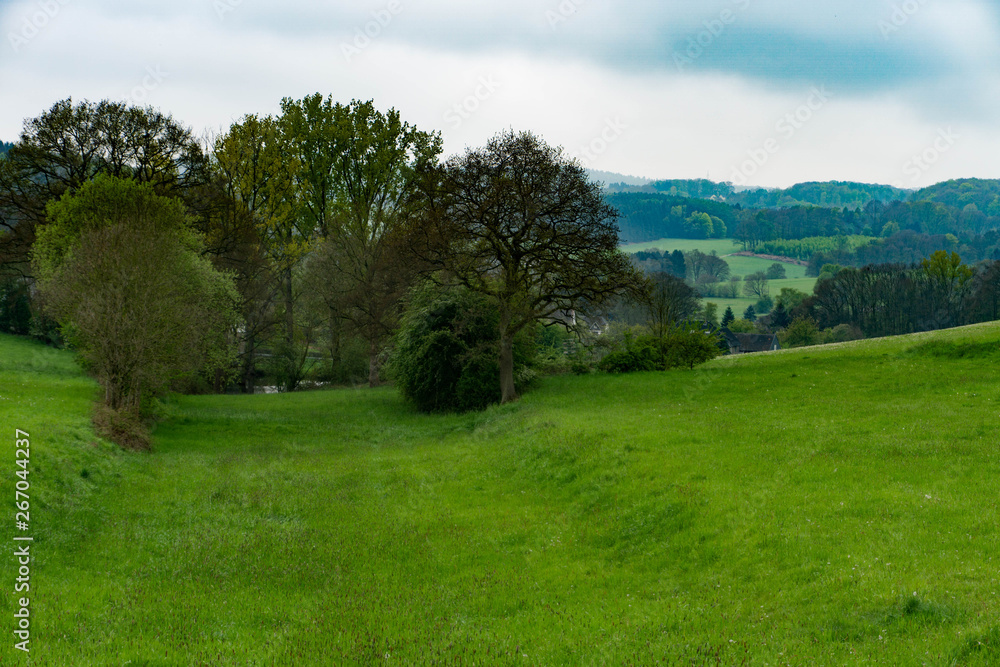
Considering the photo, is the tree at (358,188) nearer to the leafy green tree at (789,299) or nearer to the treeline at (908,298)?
the treeline at (908,298)

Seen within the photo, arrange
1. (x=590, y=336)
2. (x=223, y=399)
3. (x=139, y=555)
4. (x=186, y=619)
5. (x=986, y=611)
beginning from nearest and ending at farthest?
1. (x=986, y=611)
2. (x=186, y=619)
3. (x=139, y=555)
4. (x=590, y=336)
5. (x=223, y=399)

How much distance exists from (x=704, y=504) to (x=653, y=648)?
5.45 meters

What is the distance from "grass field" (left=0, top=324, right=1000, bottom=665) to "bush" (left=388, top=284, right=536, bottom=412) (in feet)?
34.9

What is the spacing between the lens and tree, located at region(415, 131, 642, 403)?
1292 inches

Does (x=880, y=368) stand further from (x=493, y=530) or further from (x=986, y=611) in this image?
(x=986, y=611)

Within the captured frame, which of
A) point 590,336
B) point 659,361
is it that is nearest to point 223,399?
point 590,336

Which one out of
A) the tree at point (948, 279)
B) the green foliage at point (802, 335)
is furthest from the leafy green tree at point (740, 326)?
the tree at point (948, 279)

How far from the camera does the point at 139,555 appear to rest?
13.5 metres

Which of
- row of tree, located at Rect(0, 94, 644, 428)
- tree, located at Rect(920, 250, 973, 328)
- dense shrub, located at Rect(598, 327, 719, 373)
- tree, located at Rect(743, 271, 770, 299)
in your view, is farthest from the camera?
tree, located at Rect(743, 271, 770, 299)

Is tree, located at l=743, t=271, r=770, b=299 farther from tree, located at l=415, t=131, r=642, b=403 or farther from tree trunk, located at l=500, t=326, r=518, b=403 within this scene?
tree trunk, located at l=500, t=326, r=518, b=403

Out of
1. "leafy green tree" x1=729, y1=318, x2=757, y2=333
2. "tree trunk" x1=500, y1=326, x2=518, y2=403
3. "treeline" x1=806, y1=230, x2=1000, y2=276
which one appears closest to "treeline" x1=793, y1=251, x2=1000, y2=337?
"leafy green tree" x1=729, y1=318, x2=757, y2=333

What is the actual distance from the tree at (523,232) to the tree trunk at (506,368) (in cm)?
5

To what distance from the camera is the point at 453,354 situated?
124 ft

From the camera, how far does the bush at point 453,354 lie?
37.4 metres
